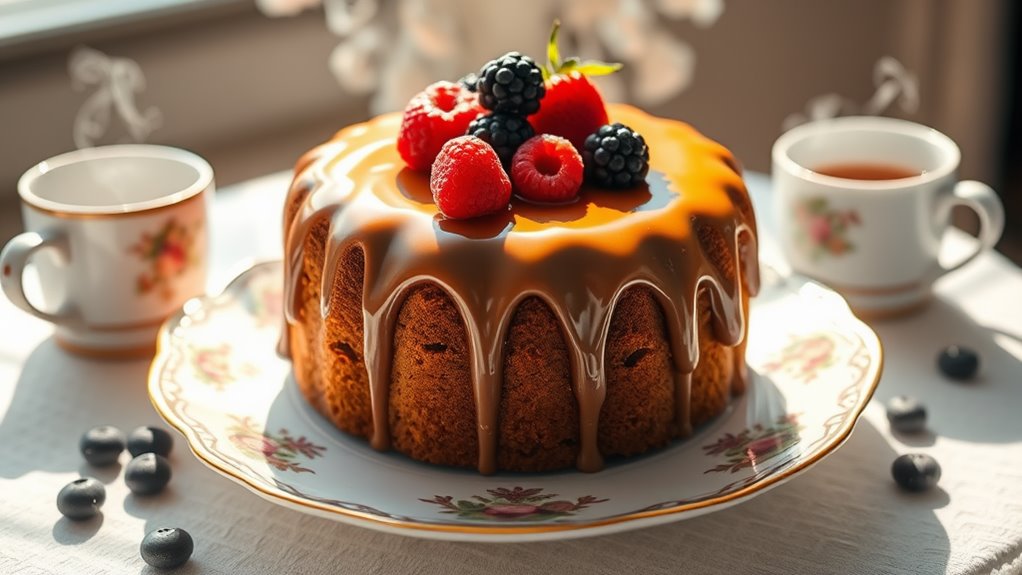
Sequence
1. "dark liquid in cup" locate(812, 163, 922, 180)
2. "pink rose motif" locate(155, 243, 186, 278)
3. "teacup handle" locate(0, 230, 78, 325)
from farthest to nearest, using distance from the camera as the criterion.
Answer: "dark liquid in cup" locate(812, 163, 922, 180), "pink rose motif" locate(155, 243, 186, 278), "teacup handle" locate(0, 230, 78, 325)

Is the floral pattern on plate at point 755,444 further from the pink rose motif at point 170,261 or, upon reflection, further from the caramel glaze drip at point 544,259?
the pink rose motif at point 170,261

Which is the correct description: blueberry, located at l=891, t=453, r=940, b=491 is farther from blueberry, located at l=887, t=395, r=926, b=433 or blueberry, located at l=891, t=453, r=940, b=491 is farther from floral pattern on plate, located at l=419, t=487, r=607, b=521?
floral pattern on plate, located at l=419, t=487, r=607, b=521

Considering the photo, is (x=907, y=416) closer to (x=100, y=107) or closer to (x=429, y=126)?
(x=429, y=126)

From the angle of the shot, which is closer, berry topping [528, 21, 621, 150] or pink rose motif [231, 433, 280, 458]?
pink rose motif [231, 433, 280, 458]

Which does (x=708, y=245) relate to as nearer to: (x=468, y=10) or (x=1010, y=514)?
(x=1010, y=514)

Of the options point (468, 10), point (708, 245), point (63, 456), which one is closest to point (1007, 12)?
point (468, 10)

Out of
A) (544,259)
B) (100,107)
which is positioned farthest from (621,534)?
(100,107)

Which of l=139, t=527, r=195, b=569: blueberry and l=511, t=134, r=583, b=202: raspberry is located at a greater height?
l=511, t=134, r=583, b=202: raspberry

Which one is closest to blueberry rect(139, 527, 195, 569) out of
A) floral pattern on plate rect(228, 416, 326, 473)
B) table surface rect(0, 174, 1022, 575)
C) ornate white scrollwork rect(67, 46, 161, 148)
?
table surface rect(0, 174, 1022, 575)
